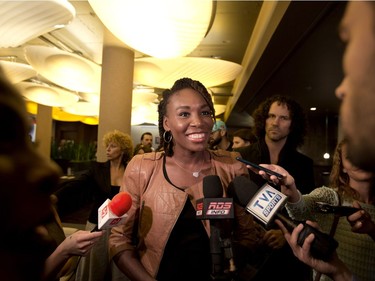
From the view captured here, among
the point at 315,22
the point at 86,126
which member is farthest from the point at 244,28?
the point at 86,126

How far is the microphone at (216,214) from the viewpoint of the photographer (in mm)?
756

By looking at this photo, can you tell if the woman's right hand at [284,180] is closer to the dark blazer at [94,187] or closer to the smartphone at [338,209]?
the smartphone at [338,209]

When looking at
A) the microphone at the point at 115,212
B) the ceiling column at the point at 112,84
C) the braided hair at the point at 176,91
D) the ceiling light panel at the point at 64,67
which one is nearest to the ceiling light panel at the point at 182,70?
the ceiling column at the point at 112,84

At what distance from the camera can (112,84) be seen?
10.2 feet

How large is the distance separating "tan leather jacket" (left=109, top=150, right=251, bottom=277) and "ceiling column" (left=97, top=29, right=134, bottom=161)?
6.68ft

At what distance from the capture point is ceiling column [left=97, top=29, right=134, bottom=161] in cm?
309

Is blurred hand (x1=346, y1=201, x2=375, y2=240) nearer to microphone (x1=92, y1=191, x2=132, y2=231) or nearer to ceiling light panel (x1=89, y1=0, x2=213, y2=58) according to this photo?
microphone (x1=92, y1=191, x2=132, y2=231)

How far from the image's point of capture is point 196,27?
170 cm

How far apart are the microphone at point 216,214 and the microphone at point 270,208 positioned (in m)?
0.07

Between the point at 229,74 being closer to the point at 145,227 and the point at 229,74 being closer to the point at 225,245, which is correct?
the point at 145,227

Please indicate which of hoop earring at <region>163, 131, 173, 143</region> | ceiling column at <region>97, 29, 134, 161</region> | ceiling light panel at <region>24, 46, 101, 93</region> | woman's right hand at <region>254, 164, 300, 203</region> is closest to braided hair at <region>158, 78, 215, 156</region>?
hoop earring at <region>163, 131, 173, 143</region>

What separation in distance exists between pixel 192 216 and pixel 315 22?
2467mm

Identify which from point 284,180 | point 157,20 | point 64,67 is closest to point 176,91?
point 284,180

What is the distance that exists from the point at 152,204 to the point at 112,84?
7.54 feet
